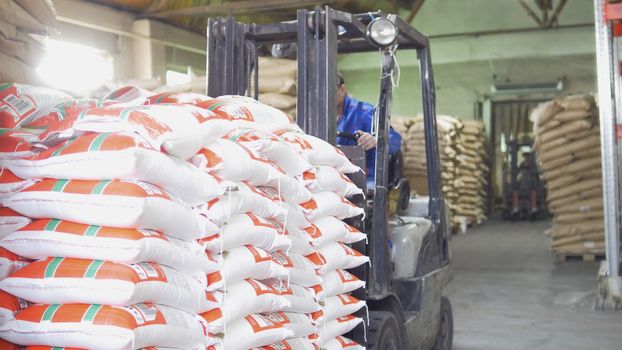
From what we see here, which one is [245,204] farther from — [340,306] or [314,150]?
[340,306]

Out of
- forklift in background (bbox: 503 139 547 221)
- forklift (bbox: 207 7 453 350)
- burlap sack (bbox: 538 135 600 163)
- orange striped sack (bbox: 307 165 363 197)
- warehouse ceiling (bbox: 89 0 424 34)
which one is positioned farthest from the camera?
forklift in background (bbox: 503 139 547 221)

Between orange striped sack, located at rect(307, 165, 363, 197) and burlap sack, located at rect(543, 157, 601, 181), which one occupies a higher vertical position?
burlap sack, located at rect(543, 157, 601, 181)

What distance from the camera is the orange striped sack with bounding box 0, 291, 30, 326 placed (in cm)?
214

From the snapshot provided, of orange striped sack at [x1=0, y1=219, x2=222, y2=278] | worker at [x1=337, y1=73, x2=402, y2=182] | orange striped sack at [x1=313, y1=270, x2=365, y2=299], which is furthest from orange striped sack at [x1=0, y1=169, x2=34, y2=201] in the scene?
worker at [x1=337, y1=73, x2=402, y2=182]

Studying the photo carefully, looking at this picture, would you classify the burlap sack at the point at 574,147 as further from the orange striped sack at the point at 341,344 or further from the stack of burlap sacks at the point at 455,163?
the orange striped sack at the point at 341,344

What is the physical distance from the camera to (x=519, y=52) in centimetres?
1802

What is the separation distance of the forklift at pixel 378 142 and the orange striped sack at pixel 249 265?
980 mm

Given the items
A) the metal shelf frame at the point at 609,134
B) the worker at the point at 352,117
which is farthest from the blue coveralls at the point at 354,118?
the metal shelf frame at the point at 609,134

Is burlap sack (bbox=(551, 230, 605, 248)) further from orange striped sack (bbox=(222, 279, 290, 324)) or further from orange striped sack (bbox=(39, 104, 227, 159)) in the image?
orange striped sack (bbox=(39, 104, 227, 159))

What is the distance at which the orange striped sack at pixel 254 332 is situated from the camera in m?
2.46

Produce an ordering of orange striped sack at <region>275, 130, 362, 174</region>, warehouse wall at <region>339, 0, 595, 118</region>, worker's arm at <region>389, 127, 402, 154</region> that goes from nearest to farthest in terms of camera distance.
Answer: orange striped sack at <region>275, 130, 362, 174</region> → worker's arm at <region>389, 127, 402, 154</region> → warehouse wall at <region>339, 0, 595, 118</region>

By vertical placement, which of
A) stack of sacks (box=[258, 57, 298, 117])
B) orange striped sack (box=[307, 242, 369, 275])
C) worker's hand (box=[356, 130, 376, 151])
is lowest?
orange striped sack (box=[307, 242, 369, 275])

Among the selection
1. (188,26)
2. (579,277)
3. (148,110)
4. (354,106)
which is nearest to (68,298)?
(148,110)

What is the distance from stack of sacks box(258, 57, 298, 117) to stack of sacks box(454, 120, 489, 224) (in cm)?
928
